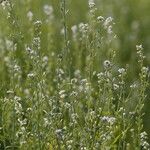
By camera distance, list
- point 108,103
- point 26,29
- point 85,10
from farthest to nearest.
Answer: point 85,10 → point 26,29 → point 108,103

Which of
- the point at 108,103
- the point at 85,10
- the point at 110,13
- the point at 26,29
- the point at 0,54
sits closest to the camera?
the point at 108,103

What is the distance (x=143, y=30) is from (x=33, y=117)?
4198 mm

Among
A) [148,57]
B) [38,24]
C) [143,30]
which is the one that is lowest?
[38,24]

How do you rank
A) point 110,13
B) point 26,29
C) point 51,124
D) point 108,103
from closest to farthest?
point 51,124, point 108,103, point 26,29, point 110,13

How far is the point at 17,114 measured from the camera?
14.3 feet

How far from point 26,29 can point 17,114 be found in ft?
9.37

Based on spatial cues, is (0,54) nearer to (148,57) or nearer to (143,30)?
(148,57)

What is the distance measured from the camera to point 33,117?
4.02m

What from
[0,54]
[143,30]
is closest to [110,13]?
[143,30]

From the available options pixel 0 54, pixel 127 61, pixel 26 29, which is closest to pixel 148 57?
pixel 127 61

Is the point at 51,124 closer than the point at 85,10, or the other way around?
the point at 51,124

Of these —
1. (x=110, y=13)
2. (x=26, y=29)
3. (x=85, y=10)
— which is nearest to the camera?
(x=26, y=29)

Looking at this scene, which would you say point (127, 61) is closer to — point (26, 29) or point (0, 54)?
point (26, 29)

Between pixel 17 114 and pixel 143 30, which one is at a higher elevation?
pixel 143 30
